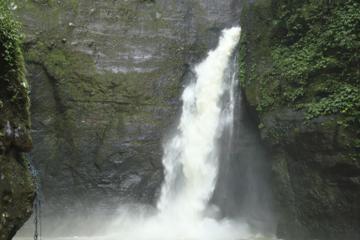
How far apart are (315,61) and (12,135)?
7.76 metres

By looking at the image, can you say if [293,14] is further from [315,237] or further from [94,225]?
[94,225]

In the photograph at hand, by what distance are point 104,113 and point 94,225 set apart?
160 inches

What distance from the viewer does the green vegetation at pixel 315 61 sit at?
29.6 feet

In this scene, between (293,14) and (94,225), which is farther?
(94,225)

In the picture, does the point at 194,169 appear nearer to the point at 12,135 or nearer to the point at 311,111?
the point at 311,111

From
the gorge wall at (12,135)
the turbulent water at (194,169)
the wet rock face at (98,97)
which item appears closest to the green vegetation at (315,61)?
the turbulent water at (194,169)

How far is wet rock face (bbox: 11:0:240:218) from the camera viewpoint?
13.5 m

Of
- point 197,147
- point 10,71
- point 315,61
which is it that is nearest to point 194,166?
point 197,147

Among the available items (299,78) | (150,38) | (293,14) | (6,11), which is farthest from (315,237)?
(150,38)

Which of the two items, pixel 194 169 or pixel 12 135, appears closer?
pixel 12 135

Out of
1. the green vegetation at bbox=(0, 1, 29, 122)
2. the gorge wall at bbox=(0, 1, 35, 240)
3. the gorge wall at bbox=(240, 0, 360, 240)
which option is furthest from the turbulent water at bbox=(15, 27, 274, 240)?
the green vegetation at bbox=(0, 1, 29, 122)

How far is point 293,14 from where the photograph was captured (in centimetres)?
1089

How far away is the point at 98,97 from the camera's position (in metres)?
13.9

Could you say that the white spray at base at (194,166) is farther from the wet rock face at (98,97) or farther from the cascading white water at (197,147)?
the wet rock face at (98,97)
